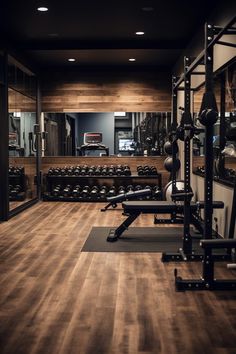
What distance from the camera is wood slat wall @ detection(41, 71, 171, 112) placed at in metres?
9.04

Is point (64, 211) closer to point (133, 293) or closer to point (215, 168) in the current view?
point (215, 168)

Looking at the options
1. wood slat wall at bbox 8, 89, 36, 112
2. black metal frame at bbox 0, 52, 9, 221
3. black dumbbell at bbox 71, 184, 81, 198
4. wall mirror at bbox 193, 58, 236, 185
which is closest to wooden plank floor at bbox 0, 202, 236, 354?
wall mirror at bbox 193, 58, 236, 185

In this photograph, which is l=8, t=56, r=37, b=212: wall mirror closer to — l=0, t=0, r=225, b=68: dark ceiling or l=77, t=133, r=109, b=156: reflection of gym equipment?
l=0, t=0, r=225, b=68: dark ceiling

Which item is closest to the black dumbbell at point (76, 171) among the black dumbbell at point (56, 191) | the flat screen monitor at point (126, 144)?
the black dumbbell at point (56, 191)

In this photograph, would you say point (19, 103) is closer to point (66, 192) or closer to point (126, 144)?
point (66, 192)

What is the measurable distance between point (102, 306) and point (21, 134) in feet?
16.7

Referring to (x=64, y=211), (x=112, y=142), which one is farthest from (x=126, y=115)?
(x=64, y=211)

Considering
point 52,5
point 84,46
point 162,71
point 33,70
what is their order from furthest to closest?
point 162,71 < point 33,70 < point 84,46 < point 52,5

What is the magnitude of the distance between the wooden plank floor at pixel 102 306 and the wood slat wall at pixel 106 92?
14.9 ft

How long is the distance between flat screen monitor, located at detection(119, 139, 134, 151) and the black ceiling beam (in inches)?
88.3

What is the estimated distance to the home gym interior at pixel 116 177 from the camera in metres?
2.88

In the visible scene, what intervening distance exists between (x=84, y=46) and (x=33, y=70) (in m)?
1.43

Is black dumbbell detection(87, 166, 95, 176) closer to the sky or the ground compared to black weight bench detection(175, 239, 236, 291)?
closer to the sky

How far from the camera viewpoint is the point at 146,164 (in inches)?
357
